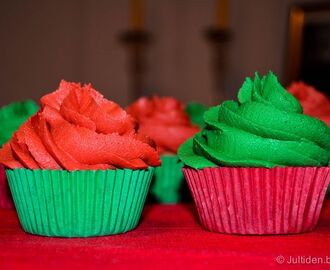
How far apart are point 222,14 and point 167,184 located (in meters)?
1.57

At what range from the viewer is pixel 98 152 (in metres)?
1.36

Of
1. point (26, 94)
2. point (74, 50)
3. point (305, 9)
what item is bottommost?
point (26, 94)

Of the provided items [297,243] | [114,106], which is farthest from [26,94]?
[297,243]

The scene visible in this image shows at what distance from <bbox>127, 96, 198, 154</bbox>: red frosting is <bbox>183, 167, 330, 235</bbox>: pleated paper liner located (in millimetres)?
489

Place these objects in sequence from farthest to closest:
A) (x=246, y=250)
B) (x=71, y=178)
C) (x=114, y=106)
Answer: (x=114, y=106), (x=71, y=178), (x=246, y=250)

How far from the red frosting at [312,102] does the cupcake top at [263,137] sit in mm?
412

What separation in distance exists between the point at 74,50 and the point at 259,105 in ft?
7.37

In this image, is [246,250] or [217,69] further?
[217,69]

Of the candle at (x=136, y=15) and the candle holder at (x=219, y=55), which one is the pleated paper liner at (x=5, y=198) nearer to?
the candle holder at (x=219, y=55)

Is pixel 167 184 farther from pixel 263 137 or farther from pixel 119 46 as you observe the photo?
pixel 119 46

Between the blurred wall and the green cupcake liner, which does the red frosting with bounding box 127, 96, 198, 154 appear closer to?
the green cupcake liner

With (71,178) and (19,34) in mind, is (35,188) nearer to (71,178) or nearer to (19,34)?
(71,178)

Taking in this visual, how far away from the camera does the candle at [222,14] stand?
10.7 feet

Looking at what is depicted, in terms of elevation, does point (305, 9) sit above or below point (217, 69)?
above
